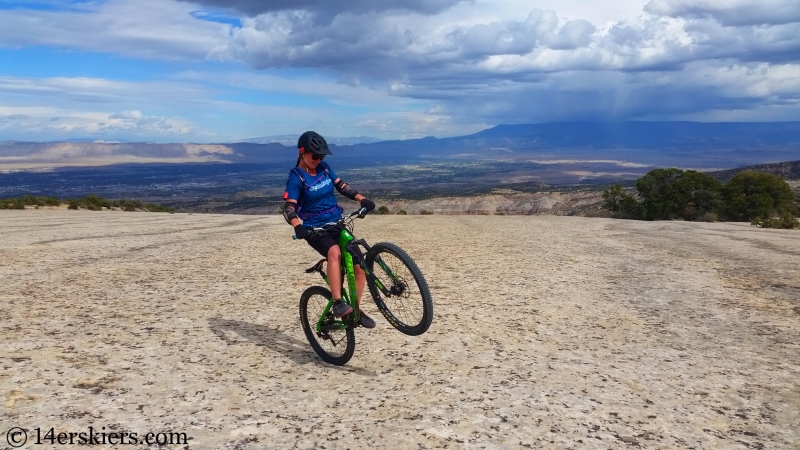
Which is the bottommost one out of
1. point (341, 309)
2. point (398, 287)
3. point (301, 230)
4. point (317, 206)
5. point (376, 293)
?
point (341, 309)

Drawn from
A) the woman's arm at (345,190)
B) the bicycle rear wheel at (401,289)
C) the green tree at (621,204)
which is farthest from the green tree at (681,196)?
the bicycle rear wheel at (401,289)

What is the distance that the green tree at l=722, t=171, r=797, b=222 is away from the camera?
36.7m

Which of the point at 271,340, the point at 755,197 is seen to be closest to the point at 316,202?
the point at 271,340

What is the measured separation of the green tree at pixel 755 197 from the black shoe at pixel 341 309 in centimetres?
3832

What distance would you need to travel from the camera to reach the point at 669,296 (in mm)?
9742

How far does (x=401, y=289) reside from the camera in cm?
624

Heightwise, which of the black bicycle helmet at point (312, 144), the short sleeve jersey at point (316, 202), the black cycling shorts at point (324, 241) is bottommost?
the black cycling shorts at point (324, 241)

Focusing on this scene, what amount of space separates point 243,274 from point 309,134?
6.25m

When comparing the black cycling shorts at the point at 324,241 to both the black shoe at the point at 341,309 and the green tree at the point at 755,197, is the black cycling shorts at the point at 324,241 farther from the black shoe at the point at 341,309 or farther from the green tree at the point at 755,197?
the green tree at the point at 755,197

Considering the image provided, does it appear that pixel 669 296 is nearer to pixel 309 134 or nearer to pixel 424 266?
pixel 424 266

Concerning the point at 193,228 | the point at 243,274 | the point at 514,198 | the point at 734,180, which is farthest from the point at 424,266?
the point at 514,198

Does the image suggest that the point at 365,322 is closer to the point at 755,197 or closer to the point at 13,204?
the point at 755,197

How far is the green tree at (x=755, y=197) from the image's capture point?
36.7 meters

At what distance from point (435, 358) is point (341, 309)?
1350 millimetres
